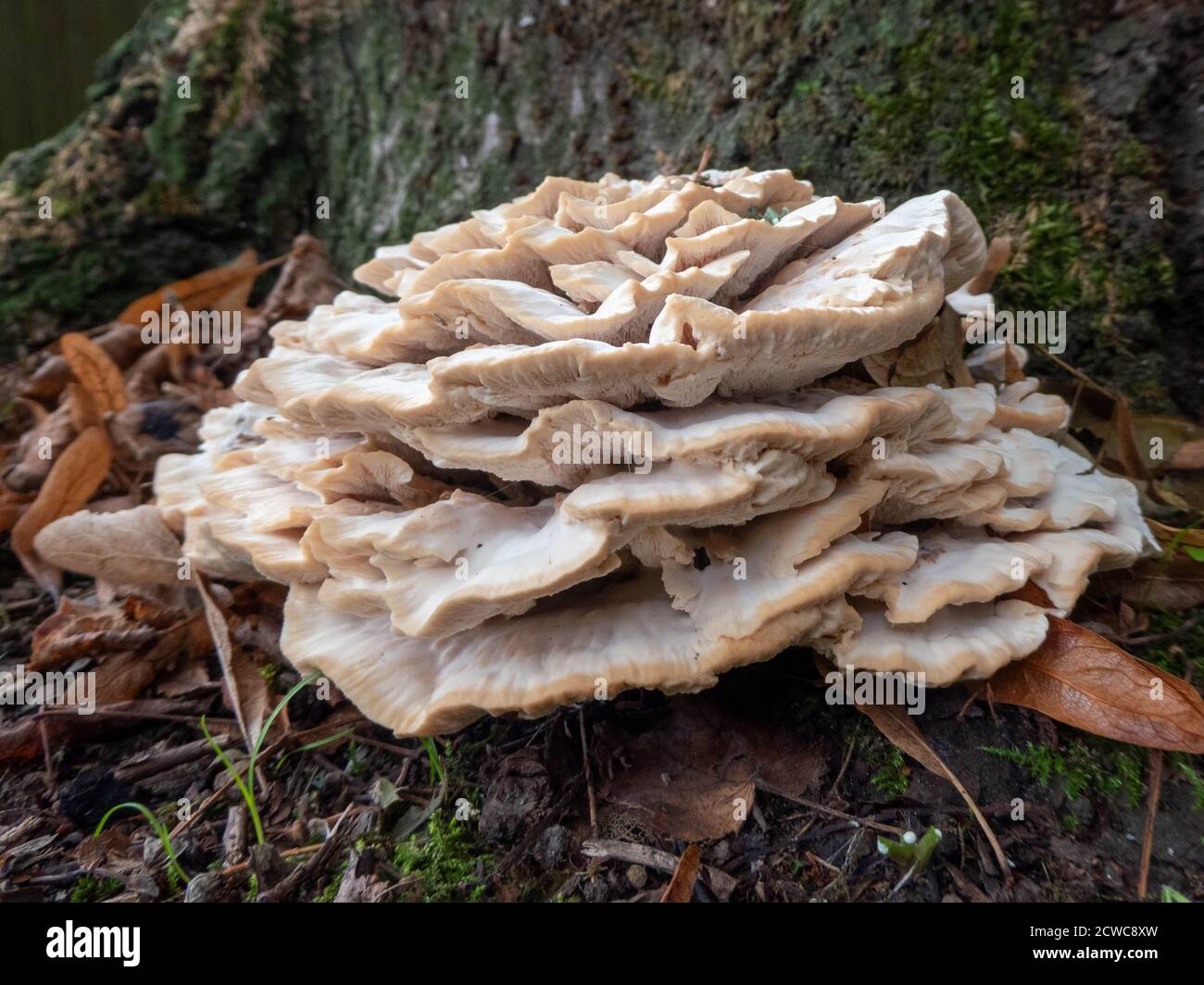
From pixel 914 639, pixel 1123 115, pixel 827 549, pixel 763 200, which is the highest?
pixel 1123 115

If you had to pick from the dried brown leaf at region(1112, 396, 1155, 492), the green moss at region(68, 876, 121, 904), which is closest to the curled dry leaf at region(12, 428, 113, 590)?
the green moss at region(68, 876, 121, 904)

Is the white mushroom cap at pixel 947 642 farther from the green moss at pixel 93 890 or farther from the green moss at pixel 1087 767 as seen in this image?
the green moss at pixel 93 890

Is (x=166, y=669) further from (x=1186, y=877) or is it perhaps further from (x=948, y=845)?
(x=1186, y=877)
